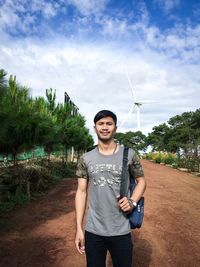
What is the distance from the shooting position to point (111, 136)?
251 cm

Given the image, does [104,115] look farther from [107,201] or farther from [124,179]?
[107,201]

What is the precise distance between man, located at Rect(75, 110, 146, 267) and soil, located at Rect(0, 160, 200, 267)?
2.00m

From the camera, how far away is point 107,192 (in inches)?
94.2

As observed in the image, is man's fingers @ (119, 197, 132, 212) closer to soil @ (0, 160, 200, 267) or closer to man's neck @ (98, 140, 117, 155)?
man's neck @ (98, 140, 117, 155)

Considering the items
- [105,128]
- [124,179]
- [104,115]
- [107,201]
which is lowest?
[107,201]

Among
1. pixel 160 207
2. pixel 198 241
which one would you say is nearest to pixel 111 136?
pixel 198 241

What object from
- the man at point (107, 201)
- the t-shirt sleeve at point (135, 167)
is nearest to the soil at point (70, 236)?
the man at point (107, 201)

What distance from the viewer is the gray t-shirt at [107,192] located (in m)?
2.36

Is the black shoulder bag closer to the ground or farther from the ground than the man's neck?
closer to the ground

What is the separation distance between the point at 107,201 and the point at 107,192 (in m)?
0.07

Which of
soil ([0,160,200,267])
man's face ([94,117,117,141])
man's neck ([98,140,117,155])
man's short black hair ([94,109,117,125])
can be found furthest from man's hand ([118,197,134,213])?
soil ([0,160,200,267])

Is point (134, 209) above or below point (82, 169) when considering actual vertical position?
below

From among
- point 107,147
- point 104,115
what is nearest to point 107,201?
point 107,147

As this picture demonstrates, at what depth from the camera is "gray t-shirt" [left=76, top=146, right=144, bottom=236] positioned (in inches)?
92.8
